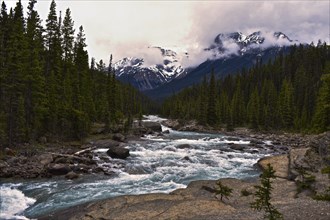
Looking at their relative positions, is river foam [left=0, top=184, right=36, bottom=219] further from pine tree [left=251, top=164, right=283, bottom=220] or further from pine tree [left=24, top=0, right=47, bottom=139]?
pine tree [left=24, top=0, right=47, bottom=139]

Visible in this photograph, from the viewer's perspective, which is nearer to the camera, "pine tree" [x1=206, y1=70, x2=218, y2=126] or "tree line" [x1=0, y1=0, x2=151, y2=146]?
"tree line" [x1=0, y1=0, x2=151, y2=146]

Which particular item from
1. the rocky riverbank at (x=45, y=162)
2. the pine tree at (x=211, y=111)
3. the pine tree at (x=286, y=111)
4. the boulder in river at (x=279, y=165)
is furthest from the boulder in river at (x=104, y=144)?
the pine tree at (x=286, y=111)

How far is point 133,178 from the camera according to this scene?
3303cm

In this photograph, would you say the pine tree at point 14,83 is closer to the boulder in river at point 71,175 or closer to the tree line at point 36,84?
the tree line at point 36,84

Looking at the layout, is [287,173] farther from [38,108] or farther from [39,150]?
[38,108]

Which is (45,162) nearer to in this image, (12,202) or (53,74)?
(12,202)

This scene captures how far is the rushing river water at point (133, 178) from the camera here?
25281 mm

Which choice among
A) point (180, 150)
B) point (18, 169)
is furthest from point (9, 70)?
point (180, 150)

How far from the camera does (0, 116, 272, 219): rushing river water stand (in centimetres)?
2528

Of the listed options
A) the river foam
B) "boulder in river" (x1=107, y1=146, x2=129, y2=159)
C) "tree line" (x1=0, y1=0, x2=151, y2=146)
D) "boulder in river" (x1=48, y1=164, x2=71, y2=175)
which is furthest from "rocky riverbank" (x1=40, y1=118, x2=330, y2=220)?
"tree line" (x1=0, y1=0, x2=151, y2=146)

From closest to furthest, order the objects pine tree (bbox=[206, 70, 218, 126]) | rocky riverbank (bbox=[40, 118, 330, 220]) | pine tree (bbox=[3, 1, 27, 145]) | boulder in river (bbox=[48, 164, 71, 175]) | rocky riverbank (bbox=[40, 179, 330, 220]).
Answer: rocky riverbank (bbox=[40, 179, 330, 220]), rocky riverbank (bbox=[40, 118, 330, 220]), boulder in river (bbox=[48, 164, 71, 175]), pine tree (bbox=[3, 1, 27, 145]), pine tree (bbox=[206, 70, 218, 126])

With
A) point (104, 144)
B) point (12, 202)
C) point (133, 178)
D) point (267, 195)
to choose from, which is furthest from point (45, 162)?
point (267, 195)

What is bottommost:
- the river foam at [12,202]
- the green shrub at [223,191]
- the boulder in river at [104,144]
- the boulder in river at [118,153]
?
the river foam at [12,202]

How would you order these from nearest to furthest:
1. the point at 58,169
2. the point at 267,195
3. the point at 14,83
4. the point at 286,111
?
the point at 267,195
the point at 58,169
the point at 14,83
the point at 286,111
